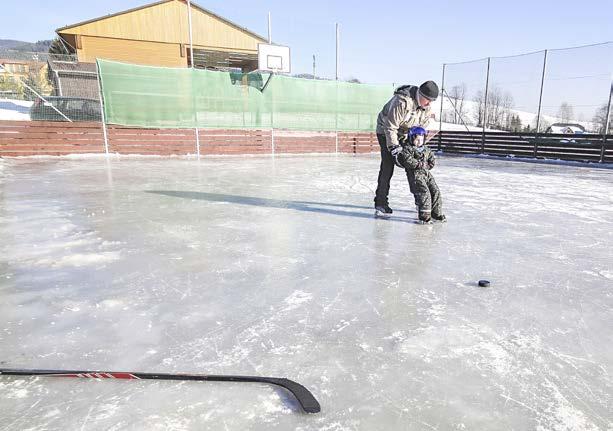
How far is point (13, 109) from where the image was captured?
1333 centimetres

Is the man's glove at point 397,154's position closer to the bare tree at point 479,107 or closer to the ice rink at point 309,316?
the ice rink at point 309,316

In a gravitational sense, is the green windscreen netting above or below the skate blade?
above

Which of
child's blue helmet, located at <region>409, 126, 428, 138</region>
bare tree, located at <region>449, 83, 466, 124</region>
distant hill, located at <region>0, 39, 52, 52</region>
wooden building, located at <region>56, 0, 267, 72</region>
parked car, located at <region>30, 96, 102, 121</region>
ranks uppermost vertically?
distant hill, located at <region>0, 39, 52, 52</region>

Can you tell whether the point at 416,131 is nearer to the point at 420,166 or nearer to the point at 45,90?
the point at 420,166

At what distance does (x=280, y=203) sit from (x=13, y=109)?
12979mm

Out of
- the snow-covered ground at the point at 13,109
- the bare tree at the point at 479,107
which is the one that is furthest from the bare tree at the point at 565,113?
the snow-covered ground at the point at 13,109

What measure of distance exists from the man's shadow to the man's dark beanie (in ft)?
4.36

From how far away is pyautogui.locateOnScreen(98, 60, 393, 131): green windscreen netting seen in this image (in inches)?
425

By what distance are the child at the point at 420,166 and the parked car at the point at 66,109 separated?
9.48 m

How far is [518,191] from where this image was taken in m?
6.53

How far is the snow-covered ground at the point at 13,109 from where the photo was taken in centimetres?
1172

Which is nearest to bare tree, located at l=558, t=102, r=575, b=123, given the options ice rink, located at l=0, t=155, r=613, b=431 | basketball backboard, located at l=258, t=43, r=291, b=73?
ice rink, located at l=0, t=155, r=613, b=431

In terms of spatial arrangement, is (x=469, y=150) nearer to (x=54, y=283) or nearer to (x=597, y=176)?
(x=597, y=176)

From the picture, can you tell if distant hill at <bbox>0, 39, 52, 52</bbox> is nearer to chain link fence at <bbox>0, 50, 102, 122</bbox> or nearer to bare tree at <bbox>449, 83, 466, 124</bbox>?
chain link fence at <bbox>0, 50, 102, 122</bbox>
